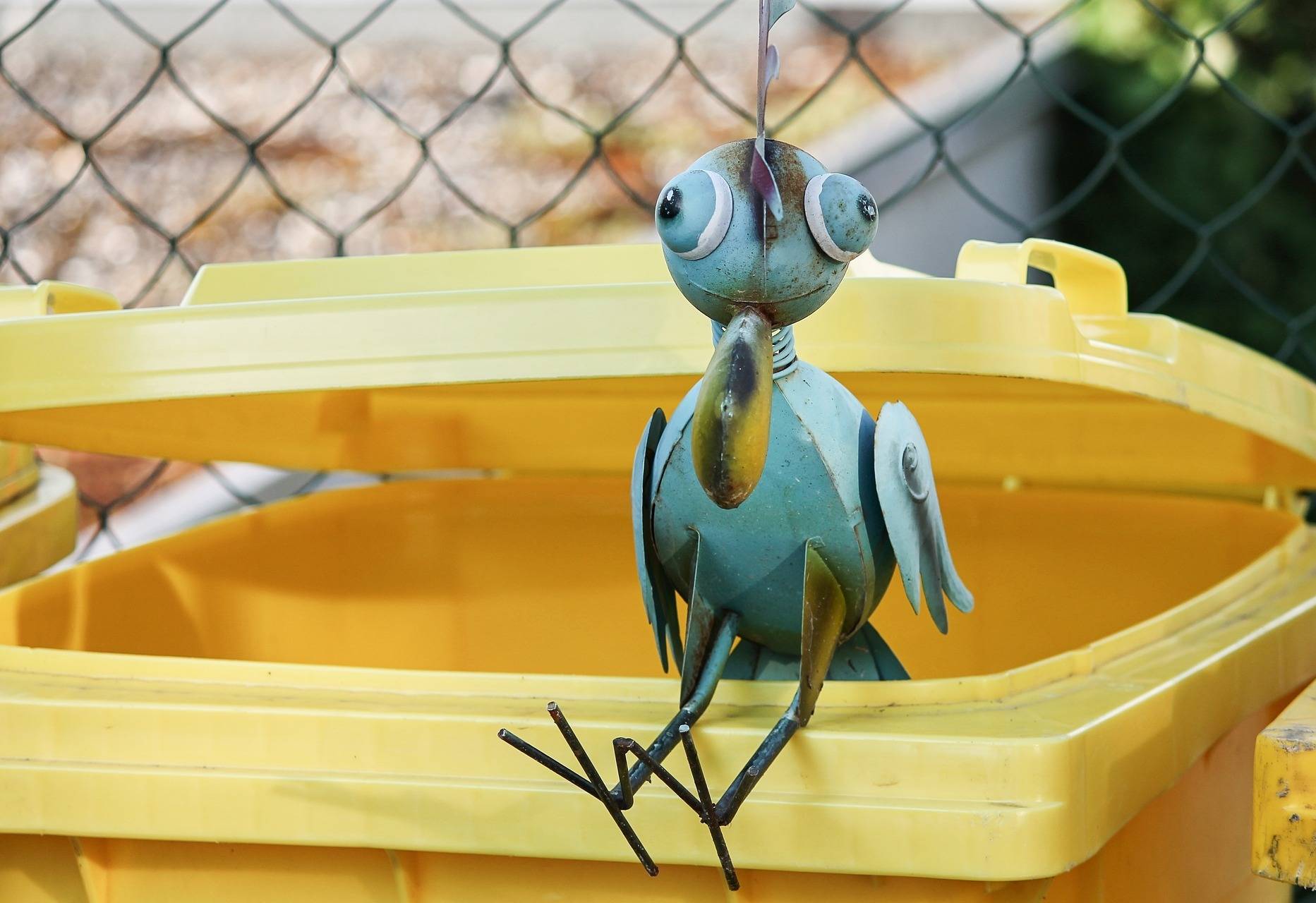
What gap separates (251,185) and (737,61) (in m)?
→ 1.43

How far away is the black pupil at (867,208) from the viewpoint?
53cm

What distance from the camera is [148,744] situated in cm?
63

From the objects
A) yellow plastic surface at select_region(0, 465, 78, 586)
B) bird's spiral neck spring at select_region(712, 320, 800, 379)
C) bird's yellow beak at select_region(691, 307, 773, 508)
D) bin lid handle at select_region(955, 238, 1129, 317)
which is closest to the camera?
bird's yellow beak at select_region(691, 307, 773, 508)

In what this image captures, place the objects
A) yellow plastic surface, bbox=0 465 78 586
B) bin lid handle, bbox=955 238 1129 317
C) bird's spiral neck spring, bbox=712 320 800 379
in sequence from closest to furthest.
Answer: bird's spiral neck spring, bbox=712 320 800 379, bin lid handle, bbox=955 238 1129 317, yellow plastic surface, bbox=0 465 78 586

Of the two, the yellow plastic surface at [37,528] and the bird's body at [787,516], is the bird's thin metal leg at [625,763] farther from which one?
the yellow plastic surface at [37,528]

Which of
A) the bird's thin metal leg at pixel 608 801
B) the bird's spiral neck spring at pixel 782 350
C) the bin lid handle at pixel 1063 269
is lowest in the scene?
the bird's thin metal leg at pixel 608 801

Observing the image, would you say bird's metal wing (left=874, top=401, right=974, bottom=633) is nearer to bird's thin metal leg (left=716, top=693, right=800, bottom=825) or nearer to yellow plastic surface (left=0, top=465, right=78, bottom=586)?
bird's thin metal leg (left=716, top=693, right=800, bottom=825)

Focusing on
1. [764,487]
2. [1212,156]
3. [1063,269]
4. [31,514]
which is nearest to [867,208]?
[764,487]

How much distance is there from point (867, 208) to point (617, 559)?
65cm

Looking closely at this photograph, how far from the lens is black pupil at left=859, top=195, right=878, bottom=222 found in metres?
A: 0.53

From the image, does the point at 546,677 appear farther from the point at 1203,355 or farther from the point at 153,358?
the point at 1203,355

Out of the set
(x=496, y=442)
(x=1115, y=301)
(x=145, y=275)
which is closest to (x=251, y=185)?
(x=145, y=275)

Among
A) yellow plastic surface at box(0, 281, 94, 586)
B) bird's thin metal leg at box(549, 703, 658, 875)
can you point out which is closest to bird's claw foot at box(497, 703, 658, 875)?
bird's thin metal leg at box(549, 703, 658, 875)

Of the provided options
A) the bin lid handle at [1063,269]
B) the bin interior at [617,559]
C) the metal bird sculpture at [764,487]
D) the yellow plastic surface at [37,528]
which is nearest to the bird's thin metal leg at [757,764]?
the metal bird sculpture at [764,487]
